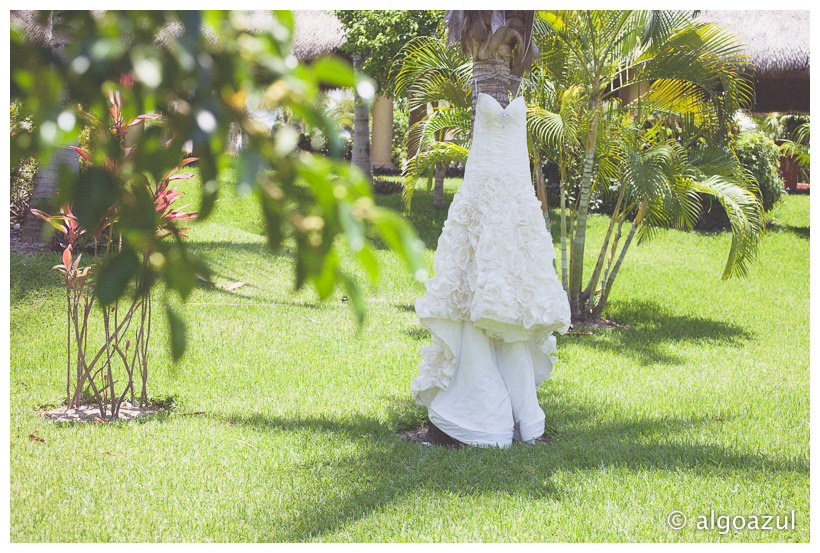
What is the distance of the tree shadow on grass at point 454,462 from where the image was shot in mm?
2932

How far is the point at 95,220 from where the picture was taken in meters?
0.89

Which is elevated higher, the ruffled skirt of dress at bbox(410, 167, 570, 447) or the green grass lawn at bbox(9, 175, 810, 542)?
the ruffled skirt of dress at bbox(410, 167, 570, 447)

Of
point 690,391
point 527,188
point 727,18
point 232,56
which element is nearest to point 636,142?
point 690,391

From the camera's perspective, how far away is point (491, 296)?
3359 mm

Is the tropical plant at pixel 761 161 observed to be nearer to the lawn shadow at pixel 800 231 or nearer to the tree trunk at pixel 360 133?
the lawn shadow at pixel 800 231

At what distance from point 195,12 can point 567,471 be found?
297 centimetres

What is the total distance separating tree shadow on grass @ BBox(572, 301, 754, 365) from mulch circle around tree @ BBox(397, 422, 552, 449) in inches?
93.6

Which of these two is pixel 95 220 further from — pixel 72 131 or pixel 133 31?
pixel 133 31

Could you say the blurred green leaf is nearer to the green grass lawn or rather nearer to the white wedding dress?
the green grass lawn

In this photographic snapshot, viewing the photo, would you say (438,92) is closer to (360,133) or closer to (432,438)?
(432,438)

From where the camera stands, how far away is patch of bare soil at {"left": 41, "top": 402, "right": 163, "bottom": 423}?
12.9 feet

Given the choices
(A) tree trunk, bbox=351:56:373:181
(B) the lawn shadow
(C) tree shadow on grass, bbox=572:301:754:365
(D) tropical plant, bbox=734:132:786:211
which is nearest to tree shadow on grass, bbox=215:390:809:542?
(C) tree shadow on grass, bbox=572:301:754:365

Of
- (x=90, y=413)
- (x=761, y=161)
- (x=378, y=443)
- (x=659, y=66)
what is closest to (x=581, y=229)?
(x=659, y=66)

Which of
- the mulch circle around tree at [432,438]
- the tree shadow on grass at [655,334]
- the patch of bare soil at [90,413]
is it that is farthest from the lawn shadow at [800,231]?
the patch of bare soil at [90,413]
